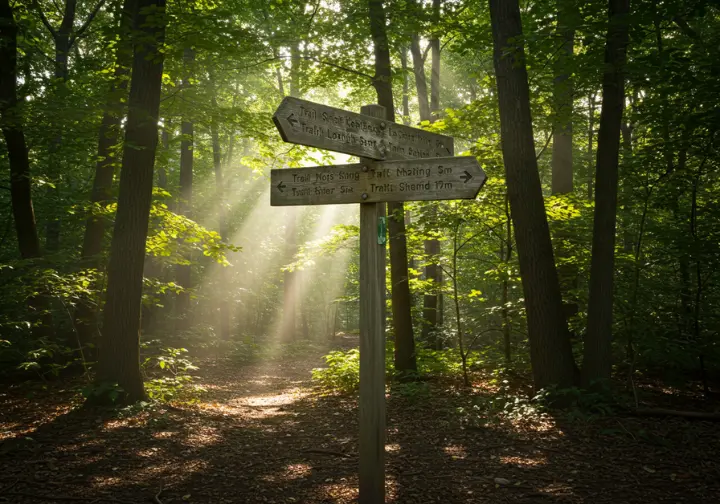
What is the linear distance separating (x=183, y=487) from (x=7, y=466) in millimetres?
1879

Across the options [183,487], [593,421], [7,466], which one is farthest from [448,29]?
[7,466]

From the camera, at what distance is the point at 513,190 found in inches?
259

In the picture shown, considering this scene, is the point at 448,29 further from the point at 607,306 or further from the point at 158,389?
the point at 158,389

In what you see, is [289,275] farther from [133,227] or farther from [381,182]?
[381,182]

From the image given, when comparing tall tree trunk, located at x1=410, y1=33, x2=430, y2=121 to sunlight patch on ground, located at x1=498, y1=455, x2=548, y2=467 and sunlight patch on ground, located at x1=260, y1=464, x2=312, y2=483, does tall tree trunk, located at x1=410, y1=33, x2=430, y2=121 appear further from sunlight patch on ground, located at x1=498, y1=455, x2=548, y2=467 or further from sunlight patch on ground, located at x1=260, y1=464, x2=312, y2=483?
sunlight patch on ground, located at x1=260, y1=464, x2=312, y2=483

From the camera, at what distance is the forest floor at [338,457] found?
4363mm

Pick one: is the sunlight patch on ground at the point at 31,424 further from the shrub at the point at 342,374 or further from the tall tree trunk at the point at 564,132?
the tall tree trunk at the point at 564,132

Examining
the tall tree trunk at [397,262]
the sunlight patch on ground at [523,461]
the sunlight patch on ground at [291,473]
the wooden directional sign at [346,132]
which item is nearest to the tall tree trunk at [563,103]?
the tall tree trunk at [397,262]

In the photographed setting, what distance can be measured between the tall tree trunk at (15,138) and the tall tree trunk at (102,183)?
1.04 m

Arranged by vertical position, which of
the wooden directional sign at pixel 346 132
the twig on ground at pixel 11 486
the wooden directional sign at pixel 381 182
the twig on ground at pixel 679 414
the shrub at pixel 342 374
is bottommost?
the shrub at pixel 342 374

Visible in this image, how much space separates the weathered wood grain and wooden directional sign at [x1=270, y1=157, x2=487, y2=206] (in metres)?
0.17

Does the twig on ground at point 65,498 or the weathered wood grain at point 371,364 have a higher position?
the weathered wood grain at point 371,364

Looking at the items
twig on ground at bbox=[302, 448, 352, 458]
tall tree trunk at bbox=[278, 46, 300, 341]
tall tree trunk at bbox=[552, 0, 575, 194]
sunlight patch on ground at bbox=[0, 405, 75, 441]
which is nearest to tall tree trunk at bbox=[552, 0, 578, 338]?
tall tree trunk at bbox=[552, 0, 575, 194]

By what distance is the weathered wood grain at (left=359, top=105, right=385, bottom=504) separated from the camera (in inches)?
143
